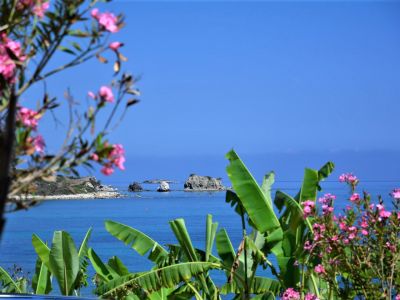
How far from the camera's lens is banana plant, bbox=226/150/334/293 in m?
6.13

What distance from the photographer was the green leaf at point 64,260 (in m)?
6.55

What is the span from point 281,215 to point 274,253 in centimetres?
36

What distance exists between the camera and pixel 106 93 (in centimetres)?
219

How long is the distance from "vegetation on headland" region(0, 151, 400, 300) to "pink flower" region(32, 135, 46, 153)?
3.06 metres

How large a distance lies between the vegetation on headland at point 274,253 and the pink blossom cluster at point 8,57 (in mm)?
3073

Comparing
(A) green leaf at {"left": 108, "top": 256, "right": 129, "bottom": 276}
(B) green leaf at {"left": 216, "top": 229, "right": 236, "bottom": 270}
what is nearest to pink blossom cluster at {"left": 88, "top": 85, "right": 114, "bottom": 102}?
Answer: (B) green leaf at {"left": 216, "top": 229, "right": 236, "bottom": 270}

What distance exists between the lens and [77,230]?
52344 millimetres

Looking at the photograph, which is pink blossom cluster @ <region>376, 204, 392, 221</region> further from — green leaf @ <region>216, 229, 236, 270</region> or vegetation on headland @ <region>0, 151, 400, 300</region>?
green leaf @ <region>216, 229, 236, 270</region>

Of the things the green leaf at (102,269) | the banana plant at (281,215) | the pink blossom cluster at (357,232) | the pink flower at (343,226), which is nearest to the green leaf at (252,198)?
the banana plant at (281,215)

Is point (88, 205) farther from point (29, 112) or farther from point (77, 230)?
point (29, 112)

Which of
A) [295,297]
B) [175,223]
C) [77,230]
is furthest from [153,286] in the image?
[77,230]

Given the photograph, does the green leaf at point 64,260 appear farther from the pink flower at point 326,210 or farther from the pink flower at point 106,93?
the pink flower at point 106,93

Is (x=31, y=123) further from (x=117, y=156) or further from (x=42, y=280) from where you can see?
(x=42, y=280)

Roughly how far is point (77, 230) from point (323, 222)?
160ft
